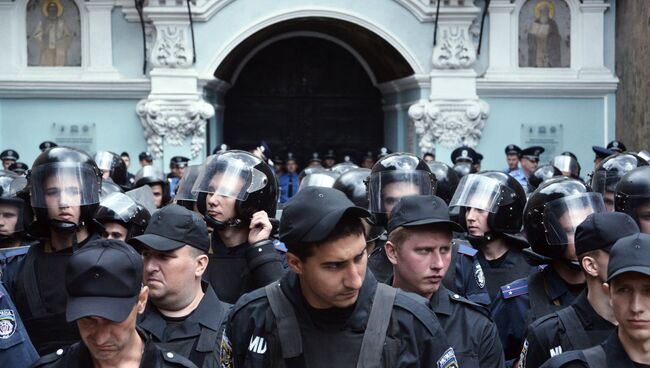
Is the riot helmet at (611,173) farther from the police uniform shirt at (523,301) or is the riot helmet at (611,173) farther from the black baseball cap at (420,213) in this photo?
the black baseball cap at (420,213)

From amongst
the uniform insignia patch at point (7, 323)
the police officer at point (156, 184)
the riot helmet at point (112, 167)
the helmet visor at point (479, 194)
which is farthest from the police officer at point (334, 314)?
the riot helmet at point (112, 167)

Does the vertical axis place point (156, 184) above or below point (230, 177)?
below

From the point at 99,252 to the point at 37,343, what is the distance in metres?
1.62

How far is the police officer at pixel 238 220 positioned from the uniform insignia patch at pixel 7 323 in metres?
1.65

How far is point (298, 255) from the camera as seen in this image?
11.2 feet

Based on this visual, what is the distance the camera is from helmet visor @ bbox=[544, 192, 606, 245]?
208 inches

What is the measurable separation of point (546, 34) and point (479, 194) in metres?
11.2

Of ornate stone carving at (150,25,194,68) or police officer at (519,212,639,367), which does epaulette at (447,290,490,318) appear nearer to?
police officer at (519,212,639,367)

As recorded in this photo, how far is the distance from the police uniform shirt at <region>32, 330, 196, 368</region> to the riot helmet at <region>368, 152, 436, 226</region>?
2.90m

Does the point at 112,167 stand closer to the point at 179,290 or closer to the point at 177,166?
the point at 177,166

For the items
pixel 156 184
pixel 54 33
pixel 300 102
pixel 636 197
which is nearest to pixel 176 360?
pixel 636 197

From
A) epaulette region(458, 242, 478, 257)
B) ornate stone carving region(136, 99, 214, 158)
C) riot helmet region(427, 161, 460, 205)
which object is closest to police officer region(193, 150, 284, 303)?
epaulette region(458, 242, 478, 257)

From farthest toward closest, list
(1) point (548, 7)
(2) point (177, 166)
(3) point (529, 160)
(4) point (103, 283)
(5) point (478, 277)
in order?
(1) point (548, 7) < (2) point (177, 166) < (3) point (529, 160) < (5) point (478, 277) < (4) point (103, 283)

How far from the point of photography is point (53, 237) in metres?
5.45
